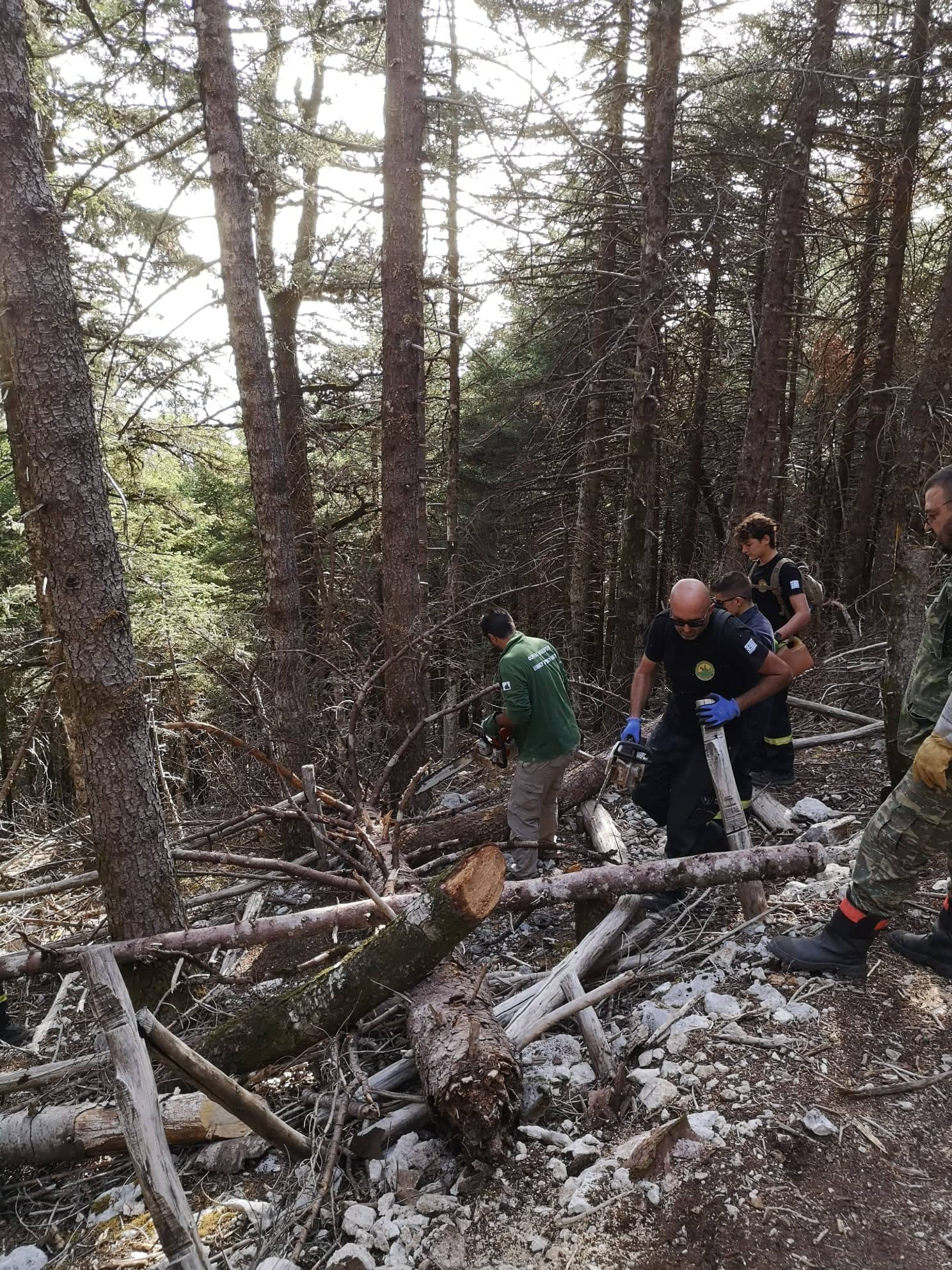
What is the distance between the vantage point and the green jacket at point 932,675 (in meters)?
3.16

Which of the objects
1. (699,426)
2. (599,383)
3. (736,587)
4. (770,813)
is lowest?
(770,813)

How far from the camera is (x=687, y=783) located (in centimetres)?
442

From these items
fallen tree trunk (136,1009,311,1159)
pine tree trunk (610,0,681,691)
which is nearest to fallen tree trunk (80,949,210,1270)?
fallen tree trunk (136,1009,311,1159)

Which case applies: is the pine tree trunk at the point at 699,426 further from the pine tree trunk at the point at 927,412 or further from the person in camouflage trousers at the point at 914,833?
the person in camouflage trousers at the point at 914,833

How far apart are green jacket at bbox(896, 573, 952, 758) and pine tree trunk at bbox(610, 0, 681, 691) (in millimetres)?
5704

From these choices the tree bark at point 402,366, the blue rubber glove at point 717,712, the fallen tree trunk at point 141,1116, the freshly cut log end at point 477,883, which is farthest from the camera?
the tree bark at point 402,366

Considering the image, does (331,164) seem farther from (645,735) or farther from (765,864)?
(765,864)

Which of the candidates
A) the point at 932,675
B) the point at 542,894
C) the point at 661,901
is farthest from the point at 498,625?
the point at 932,675

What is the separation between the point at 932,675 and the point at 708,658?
1259mm

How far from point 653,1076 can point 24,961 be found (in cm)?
336

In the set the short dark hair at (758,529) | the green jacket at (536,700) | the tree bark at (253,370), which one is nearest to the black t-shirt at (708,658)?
the green jacket at (536,700)

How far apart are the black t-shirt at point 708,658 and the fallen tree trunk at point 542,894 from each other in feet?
3.02

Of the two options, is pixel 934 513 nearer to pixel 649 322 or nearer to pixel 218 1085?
pixel 218 1085

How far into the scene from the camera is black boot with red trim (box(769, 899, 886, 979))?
330 cm
